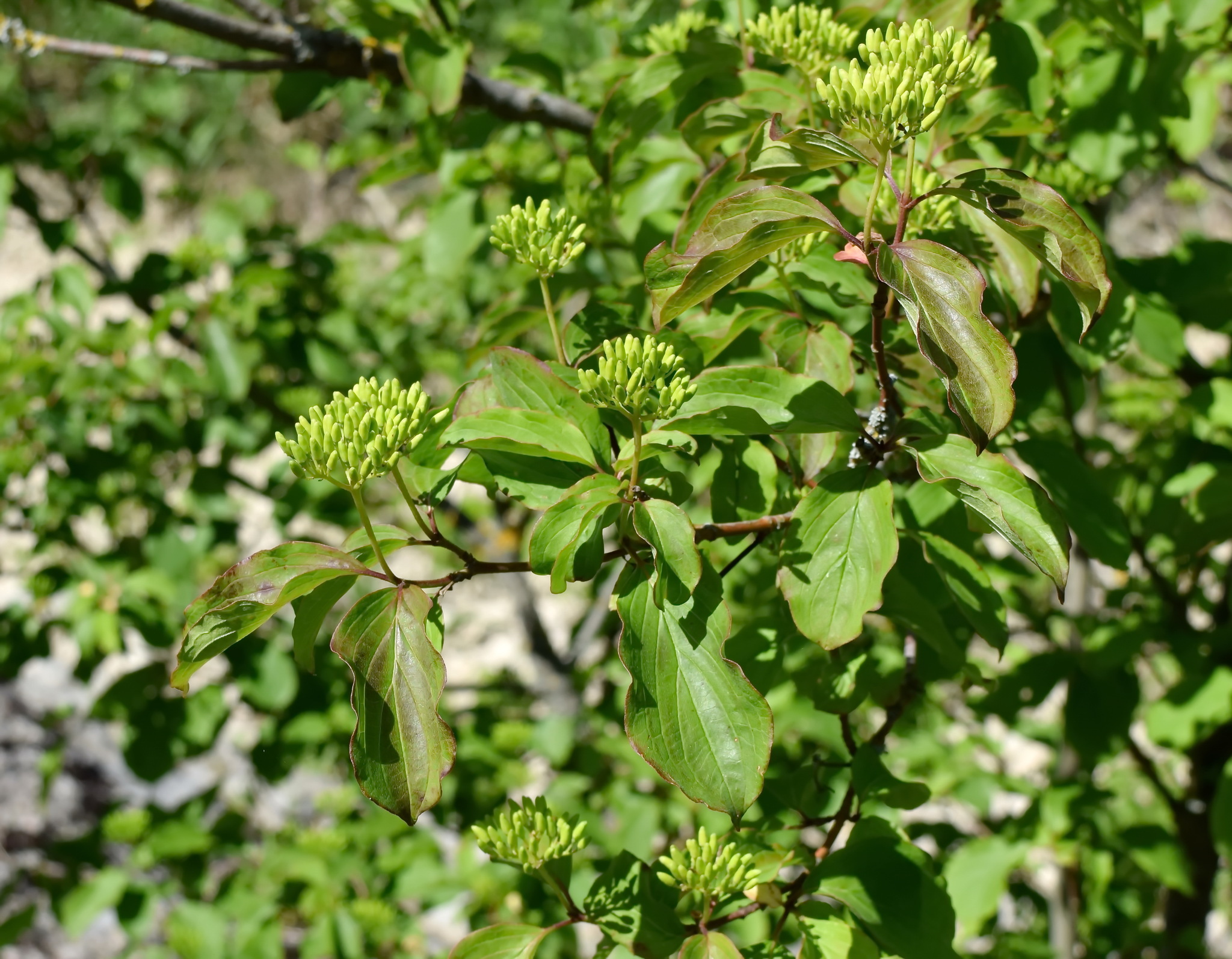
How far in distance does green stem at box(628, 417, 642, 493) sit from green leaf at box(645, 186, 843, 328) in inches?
2.9

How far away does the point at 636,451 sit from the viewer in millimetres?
698

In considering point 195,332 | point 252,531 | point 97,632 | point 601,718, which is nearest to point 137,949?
point 97,632

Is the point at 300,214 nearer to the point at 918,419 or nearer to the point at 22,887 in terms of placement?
the point at 22,887

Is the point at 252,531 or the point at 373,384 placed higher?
the point at 373,384

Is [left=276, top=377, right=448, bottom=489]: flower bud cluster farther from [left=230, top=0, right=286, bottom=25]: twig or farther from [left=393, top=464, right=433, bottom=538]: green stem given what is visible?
[left=230, top=0, right=286, bottom=25]: twig

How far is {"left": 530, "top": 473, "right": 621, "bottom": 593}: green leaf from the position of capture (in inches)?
27.5

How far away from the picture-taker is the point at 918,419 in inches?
31.9

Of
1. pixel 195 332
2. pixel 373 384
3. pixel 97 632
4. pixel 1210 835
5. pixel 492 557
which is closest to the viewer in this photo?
pixel 373 384

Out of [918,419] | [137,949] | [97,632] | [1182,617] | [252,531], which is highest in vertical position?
[918,419]

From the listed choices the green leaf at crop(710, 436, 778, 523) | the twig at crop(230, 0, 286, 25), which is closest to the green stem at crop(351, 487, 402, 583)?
the green leaf at crop(710, 436, 778, 523)

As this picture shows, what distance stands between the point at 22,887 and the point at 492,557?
198 centimetres

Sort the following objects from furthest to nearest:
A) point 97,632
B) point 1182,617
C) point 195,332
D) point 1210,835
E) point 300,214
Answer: point 300,214 → point 195,332 → point 97,632 → point 1210,835 → point 1182,617

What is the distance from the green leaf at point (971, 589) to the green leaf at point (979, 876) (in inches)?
36.6

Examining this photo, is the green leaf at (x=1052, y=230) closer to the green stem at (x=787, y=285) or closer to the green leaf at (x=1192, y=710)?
the green stem at (x=787, y=285)
